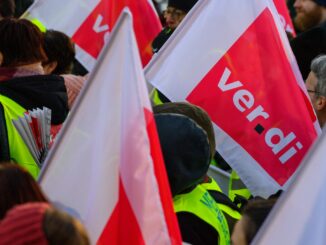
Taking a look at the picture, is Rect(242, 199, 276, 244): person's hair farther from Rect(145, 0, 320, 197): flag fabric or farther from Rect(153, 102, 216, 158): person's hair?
Rect(145, 0, 320, 197): flag fabric

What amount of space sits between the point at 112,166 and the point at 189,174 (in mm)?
474

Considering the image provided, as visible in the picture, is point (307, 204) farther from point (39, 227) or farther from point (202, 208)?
point (39, 227)

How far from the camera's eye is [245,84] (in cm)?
452

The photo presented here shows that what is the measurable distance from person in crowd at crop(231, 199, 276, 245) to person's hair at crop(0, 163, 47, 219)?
714 mm

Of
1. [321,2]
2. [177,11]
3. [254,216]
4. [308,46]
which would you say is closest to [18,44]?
[254,216]

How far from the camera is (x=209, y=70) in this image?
4.55 meters

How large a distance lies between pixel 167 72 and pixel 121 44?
4.32ft

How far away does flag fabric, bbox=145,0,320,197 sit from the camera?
4.44m

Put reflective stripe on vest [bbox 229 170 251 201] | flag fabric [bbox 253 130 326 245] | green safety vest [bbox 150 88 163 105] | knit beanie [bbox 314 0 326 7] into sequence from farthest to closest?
knit beanie [bbox 314 0 326 7] → green safety vest [bbox 150 88 163 105] → reflective stripe on vest [bbox 229 170 251 201] → flag fabric [bbox 253 130 326 245]

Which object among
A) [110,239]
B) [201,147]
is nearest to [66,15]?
[201,147]

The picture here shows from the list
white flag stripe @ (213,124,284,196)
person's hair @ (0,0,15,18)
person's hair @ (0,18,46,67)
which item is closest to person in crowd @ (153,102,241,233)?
white flag stripe @ (213,124,284,196)

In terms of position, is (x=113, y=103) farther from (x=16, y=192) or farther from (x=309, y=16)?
(x=309, y=16)

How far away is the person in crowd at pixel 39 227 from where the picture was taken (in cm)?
249

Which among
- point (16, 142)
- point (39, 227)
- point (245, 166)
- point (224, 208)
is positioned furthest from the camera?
point (245, 166)
